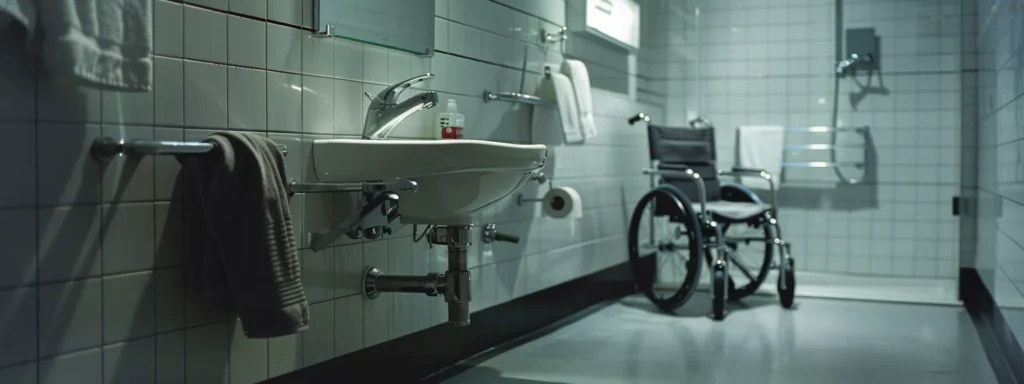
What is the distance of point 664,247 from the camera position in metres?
4.32

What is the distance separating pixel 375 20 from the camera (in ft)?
8.04

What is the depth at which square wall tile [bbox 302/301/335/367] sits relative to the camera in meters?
2.26

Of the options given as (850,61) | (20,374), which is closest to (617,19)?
(850,61)

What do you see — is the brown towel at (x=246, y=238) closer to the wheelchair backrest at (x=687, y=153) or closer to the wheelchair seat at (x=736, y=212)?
the wheelchair seat at (x=736, y=212)

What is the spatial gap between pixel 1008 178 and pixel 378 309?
2053mm

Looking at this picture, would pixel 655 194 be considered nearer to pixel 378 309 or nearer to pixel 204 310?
pixel 378 309

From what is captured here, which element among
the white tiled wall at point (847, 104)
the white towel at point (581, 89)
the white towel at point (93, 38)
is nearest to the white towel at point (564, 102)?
the white towel at point (581, 89)

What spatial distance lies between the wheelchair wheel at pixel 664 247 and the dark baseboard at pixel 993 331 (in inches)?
43.3

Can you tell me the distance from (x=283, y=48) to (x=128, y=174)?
1.72 feet

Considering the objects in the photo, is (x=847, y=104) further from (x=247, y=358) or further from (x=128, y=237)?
(x=128, y=237)

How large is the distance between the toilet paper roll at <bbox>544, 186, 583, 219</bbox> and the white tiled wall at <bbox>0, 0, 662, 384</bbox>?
1.96 feet

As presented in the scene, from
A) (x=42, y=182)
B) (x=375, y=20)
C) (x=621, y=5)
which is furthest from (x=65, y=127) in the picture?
(x=621, y=5)

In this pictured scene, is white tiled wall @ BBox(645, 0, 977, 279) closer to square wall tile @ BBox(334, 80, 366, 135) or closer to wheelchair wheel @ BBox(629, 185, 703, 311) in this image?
wheelchair wheel @ BBox(629, 185, 703, 311)

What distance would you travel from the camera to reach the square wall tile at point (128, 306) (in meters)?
1.71
